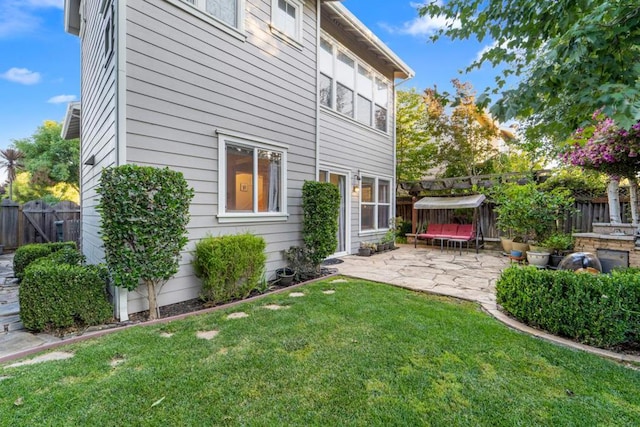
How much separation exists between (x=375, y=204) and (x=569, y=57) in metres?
7.31

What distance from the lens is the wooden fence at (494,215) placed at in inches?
289

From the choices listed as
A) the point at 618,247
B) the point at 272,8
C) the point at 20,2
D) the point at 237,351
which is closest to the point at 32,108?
the point at 20,2

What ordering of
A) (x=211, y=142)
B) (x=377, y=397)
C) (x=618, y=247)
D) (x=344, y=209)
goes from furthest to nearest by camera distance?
(x=344, y=209) < (x=618, y=247) < (x=211, y=142) < (x=377, y=397)

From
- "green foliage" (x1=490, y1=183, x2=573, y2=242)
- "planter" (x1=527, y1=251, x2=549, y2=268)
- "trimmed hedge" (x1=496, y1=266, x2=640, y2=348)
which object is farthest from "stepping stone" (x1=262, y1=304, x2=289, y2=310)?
"green foliage" (x1=490, y1=183, x2=573, y2=242)

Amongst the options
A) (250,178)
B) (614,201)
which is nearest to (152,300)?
(250,178)

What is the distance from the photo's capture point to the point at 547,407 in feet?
6.37

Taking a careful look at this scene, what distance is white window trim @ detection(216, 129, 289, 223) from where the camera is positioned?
4.55m

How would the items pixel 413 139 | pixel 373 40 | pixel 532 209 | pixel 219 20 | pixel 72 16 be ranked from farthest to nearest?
pixel 413 139 < pixel 373 40 < pixel 72 16 < pixel 532 209 < pixel 219 20

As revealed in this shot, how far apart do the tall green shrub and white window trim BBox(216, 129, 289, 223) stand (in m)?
0.99

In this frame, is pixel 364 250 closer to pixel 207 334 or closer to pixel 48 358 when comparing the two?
pixel 207 334

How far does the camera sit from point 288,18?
5.91m

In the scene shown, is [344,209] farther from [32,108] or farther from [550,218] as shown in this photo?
[32,108]

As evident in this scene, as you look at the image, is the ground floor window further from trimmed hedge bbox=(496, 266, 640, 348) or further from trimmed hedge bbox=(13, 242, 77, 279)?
trimmed hedge bbox=(496, 266, 640, 348)

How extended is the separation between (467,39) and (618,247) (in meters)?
4.72
